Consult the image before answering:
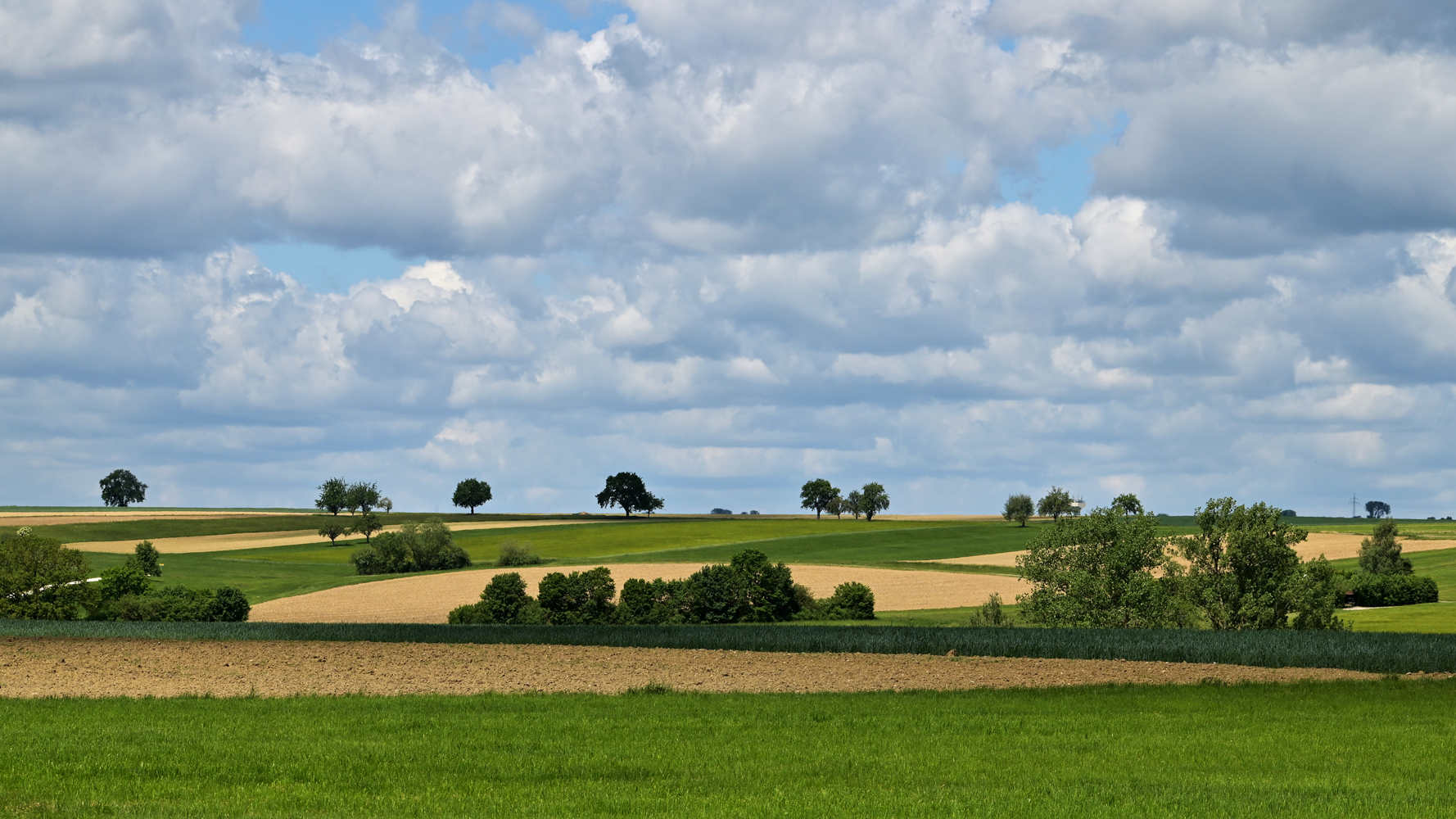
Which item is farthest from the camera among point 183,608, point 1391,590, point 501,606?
point 1391,590

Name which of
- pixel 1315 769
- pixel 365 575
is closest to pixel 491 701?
pixel 1315 769

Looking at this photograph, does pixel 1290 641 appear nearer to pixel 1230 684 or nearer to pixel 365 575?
pixel 1230 684

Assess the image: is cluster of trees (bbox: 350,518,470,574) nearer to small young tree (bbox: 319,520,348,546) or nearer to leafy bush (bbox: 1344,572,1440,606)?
small young tree (bbox: 319,520,348,546)

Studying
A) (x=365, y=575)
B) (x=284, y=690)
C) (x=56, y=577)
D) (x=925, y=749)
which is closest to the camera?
(x=925, y=749)

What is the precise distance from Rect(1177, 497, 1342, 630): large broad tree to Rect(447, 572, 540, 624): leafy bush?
38.0 m

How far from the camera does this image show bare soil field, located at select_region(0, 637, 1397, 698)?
36.0 m

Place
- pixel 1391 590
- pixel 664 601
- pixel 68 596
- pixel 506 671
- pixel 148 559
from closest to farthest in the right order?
1. pixel 506 671
2. pixel 68 596
3. pixel 664 601
4. pixel 1391 590
5. pixel 148 559

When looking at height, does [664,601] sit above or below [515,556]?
below

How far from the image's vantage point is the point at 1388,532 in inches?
4114

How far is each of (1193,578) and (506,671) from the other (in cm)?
3884

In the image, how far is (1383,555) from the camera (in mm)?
102188

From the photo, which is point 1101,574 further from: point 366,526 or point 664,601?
point 366,526

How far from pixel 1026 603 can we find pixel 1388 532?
56568 mm

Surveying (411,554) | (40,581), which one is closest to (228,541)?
(411,554)
